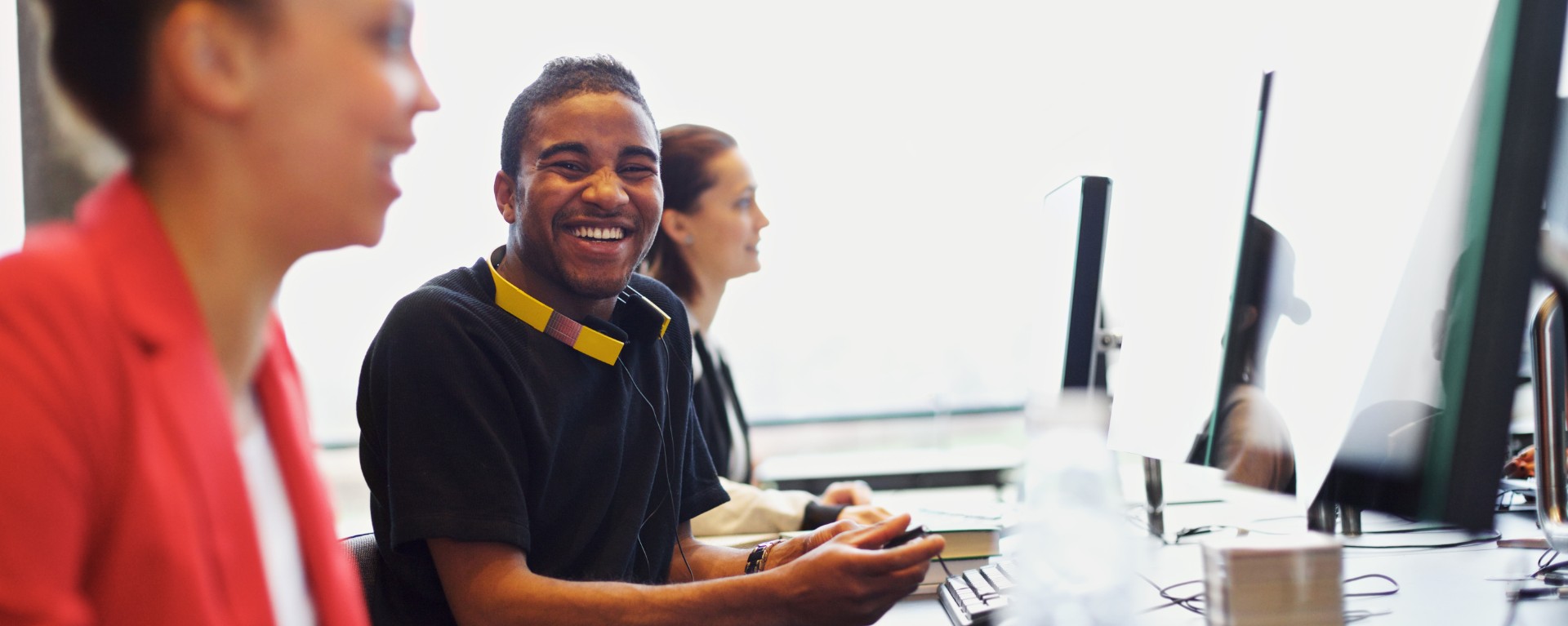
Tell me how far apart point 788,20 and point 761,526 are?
2.15 meters

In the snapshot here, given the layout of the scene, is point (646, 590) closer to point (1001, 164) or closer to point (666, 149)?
point (666, 149)

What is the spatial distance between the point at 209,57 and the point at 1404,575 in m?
1.18

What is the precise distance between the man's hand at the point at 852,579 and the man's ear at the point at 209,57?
63cm

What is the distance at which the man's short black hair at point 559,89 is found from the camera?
123 centimetres

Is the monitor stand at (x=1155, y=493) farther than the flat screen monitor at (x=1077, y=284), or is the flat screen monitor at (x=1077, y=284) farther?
the monitor stand at (x=1155, y=493)

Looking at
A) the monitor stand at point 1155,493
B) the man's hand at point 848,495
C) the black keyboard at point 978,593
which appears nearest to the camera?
the black keyboard at point 978,593

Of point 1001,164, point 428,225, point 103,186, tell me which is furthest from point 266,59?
point 1001,164

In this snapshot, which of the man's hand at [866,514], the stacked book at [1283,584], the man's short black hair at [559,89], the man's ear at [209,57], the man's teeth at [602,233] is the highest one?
the man's short black hair at [559,89]

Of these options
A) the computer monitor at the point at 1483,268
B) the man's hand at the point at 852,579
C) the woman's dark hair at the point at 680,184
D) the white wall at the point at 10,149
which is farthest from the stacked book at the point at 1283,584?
the white wall at the point at 10,149

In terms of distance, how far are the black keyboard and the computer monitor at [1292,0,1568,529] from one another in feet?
1.32

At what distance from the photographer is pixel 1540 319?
103 centimetres

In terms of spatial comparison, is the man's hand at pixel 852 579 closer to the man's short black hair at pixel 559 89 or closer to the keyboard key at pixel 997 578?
the keyboard key at pixel 997 578

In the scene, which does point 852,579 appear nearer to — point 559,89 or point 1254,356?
point 1254,356

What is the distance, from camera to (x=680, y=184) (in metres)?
2.30
